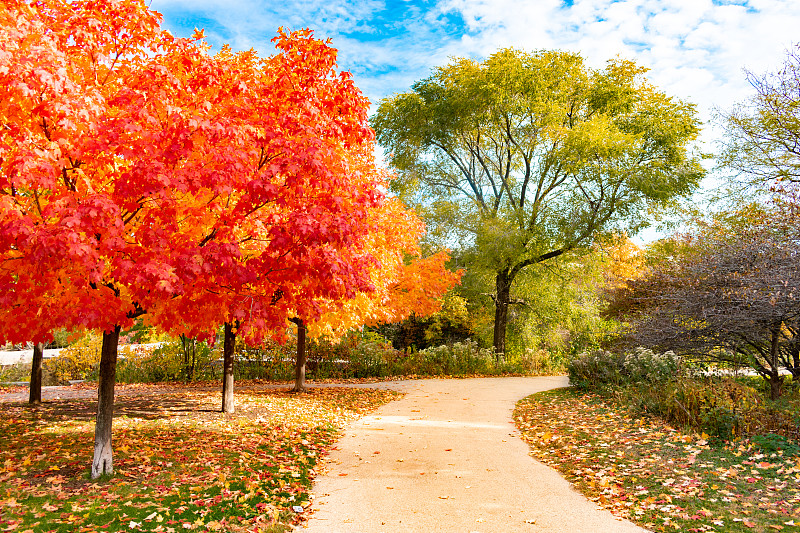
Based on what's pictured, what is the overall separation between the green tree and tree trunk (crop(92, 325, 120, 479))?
15.8 meters

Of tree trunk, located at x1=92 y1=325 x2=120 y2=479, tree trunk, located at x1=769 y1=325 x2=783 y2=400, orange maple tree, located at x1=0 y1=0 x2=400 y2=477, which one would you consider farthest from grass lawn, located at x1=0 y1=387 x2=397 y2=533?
tree trunk, located at x1=769 y1=325 x2=783 y2=400

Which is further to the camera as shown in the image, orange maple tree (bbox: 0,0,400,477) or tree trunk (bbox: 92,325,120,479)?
tree trunk (bbox: 92,325,120,479)

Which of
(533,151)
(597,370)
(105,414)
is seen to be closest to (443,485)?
(105,414)

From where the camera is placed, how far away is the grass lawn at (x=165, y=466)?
528 cm

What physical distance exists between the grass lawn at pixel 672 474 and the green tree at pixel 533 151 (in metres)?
12.3

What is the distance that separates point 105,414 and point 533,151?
19858 mm

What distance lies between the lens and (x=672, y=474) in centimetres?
666

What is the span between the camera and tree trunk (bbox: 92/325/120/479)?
661 centimetres

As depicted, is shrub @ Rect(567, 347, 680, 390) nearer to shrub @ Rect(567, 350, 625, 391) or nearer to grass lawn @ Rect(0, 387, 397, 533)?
shrub @ Rect(567, 350, 625, 391)

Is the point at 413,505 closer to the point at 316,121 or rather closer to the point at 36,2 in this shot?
the point at 316,121

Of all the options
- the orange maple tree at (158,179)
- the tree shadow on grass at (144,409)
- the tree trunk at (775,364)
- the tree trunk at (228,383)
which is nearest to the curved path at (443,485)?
the orange maple tree at (158,179)

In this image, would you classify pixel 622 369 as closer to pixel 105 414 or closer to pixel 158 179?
pixel 105 414

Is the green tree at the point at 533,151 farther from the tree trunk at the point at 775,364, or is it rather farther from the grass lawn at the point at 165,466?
the grass lawn at the point at 165,466

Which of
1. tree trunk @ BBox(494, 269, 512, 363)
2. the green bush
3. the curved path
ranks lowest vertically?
the curved path
